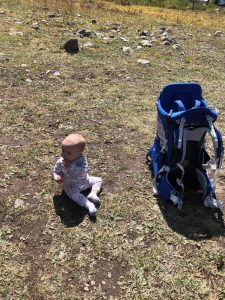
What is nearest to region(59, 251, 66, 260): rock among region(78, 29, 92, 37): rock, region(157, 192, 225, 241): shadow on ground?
region(157, 192, 225, 241): shadow on ground

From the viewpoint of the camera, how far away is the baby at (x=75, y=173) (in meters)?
5.00

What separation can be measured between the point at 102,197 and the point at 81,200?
43 centimetres

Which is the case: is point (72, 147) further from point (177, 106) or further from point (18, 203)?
point (177, 106)

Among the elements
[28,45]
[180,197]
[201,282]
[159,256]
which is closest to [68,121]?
[180,197]

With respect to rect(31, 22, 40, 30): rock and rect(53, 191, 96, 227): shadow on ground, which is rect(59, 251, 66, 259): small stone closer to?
rect(53, 191, 96, 227): shadow on ground

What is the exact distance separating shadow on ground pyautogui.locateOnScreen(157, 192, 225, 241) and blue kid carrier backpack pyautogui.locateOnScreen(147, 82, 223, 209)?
0.10 m

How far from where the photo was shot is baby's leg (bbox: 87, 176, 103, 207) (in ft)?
17.2

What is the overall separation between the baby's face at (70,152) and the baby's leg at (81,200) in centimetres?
42

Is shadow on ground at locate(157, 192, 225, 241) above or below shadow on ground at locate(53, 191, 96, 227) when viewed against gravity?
below

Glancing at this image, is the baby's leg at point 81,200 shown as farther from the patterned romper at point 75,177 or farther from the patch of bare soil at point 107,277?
the patch of bare soil at point 107,277

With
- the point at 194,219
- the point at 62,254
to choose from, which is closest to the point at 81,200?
the point at 62,254

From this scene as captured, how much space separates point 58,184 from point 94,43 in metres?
7.69

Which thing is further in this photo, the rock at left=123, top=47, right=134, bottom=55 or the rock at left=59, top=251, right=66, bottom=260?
the rock at left=123, top=47, right=134, bottom=55

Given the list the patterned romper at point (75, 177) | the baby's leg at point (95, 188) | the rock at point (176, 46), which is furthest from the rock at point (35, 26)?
the patterned romper at point (75, 177)
